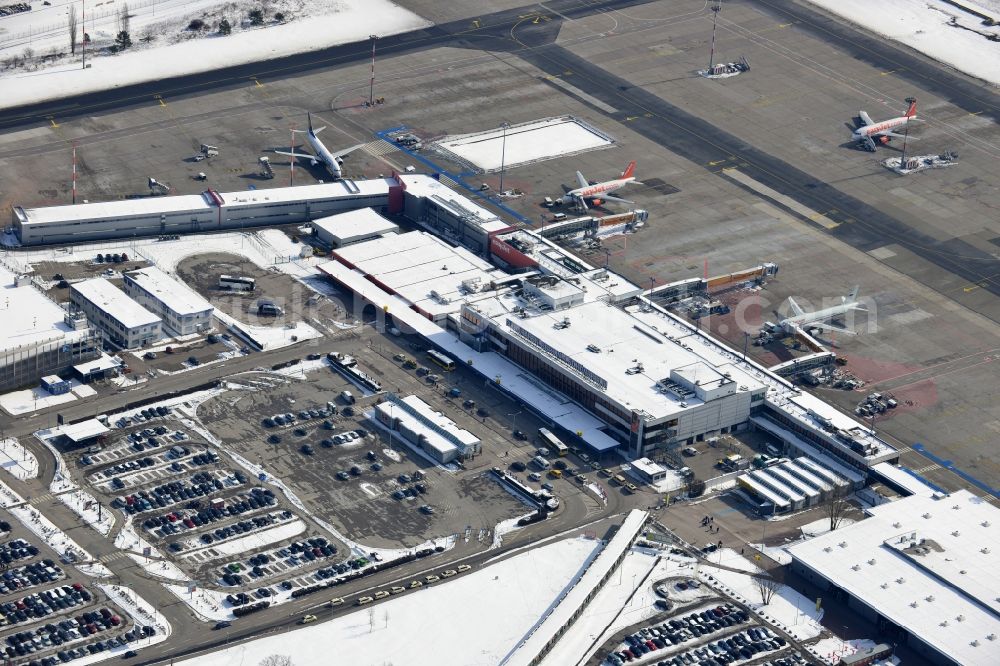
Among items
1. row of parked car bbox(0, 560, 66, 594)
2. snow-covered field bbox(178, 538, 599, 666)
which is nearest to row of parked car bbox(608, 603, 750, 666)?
snow-covered field bbox(178, 538, 599, 666)

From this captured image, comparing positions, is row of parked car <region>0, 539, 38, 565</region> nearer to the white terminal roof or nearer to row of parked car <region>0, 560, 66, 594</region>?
row of parked car <region>0, 560, 66, 594</region>

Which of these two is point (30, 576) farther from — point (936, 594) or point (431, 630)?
point (936, 594)

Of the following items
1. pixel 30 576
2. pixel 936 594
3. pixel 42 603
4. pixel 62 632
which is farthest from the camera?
pixel 30 576

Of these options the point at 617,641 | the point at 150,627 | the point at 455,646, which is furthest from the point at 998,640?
the point at 150,627

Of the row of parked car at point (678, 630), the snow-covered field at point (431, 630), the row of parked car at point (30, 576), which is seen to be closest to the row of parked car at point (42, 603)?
the row of parked car at point (30, 576)

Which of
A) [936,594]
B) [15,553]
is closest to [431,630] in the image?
[15,553]

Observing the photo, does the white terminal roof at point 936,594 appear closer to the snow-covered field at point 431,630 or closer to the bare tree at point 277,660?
the snow-covered field at point 431,630
